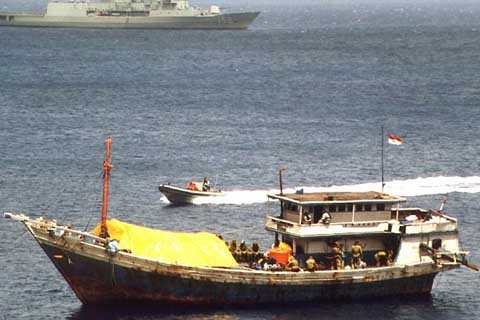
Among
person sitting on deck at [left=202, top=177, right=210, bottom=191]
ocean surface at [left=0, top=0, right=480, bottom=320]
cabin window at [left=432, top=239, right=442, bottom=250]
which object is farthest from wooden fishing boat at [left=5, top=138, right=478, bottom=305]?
person sitting on deck at [left=202, top=177, right=210, bottom=191]

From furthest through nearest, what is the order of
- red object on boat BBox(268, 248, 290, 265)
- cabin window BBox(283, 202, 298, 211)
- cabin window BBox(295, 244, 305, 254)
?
cabin window BBox(283, 202, 298, 211) → cabin window BBox(295, 244, 305, 254) → red object on boat BBox(268, 248, 290, 265)

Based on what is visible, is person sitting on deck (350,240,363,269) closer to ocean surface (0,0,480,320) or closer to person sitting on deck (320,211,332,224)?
person sitting on deck (320,211,332,224)

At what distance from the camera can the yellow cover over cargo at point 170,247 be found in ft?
250

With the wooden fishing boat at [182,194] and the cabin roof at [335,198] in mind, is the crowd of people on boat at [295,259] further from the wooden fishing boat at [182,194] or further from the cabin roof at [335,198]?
the wooden fishing boat at [182,194]

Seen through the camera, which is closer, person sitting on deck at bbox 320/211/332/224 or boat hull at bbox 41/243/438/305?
boat hull at bbox 41/243/438/305

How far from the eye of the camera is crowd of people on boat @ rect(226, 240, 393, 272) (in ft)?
253

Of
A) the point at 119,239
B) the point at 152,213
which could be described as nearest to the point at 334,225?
the point at 119,239

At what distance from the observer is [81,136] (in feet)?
471

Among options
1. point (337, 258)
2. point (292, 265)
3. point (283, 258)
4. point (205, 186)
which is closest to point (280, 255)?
point (283, 258)

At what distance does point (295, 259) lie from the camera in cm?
7862

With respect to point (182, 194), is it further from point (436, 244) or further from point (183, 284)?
point (183, 284)

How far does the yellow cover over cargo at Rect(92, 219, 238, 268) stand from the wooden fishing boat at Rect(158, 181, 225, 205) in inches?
1112

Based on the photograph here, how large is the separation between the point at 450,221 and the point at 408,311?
7199mm

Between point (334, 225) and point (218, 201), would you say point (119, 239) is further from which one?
point (218, 201)
